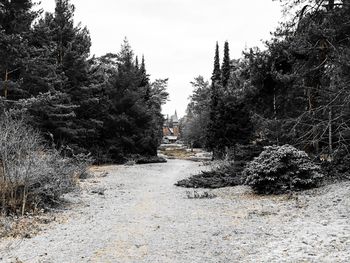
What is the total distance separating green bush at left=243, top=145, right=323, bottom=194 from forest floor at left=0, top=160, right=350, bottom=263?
1.72ft

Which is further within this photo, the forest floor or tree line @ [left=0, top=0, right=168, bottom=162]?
tree line @ [left=0, top=0, right=168, bottom=162]

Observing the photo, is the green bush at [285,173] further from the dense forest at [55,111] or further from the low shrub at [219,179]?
the dense forest at [55,111]

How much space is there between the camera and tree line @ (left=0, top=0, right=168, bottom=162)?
18.6 m

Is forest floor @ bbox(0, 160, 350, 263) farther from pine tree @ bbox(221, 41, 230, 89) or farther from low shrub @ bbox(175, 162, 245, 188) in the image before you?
pine tree @ bbox(221, 41, 230, 89)

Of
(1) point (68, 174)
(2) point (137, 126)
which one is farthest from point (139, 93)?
(1) point (68, 174)

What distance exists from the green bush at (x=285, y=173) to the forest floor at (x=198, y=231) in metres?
0.52

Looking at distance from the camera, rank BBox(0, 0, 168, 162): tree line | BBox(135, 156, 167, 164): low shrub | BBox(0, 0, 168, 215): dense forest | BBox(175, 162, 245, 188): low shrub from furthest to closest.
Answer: BBox(135, 156, 167, 164): low shrub, BBox(0, 0, 168, 162): tree line, BBox(175, 162, 245, 188): low shrub, BBox(0, 0, 168, 215): dense forest

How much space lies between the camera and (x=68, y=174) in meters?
11.7

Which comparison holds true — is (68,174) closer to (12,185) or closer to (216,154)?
(12,185)

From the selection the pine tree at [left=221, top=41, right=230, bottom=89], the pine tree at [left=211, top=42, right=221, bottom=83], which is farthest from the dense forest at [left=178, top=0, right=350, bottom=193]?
the pine tree at [left=211, top=42, right=221, bottom=83]

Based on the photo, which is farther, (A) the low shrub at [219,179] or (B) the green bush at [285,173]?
(A) the low shrub at [219,179]

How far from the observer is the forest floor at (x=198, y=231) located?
19.4 feet

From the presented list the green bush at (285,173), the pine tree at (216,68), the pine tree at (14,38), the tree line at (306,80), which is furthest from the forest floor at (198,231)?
the pine tree at (216,68)

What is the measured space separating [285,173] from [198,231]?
17.6ft
